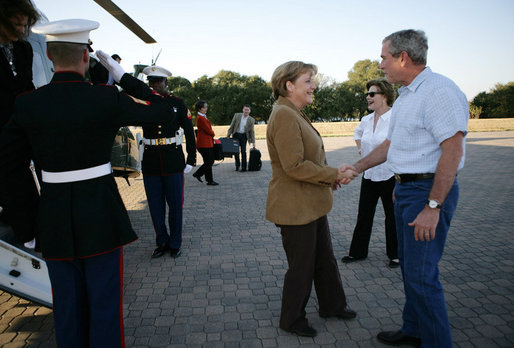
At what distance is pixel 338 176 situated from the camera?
8.60 ft

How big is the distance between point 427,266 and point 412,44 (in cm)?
150

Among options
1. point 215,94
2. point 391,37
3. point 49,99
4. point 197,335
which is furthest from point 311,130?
point 215,94

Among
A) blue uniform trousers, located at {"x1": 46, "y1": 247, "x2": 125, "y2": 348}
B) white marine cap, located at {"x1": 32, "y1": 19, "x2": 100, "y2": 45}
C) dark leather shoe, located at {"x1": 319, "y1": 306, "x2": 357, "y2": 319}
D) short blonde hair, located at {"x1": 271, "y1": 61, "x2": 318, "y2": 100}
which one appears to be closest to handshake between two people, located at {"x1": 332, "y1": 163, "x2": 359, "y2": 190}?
short blonde hair, located at {"x1": 271, "y1": 61, "x2": 318, "y2": 100}

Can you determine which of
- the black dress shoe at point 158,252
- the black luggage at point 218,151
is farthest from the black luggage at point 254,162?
the black dress shoe at point 158,252

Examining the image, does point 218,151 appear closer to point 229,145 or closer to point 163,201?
point 229,145

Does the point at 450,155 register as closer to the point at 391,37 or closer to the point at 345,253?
the point at 391,37

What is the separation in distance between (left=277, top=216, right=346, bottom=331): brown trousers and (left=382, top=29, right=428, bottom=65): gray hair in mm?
1404

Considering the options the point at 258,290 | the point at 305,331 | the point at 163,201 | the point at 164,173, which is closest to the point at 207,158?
the point at 163,201

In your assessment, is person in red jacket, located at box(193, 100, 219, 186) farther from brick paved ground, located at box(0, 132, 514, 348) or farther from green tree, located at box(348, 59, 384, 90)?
green tree, located at box(348, 59, 384, 90)

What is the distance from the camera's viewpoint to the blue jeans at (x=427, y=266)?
7.50 ft

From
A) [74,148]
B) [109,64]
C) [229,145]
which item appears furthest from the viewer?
[229,145]

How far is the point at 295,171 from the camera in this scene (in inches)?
98.7

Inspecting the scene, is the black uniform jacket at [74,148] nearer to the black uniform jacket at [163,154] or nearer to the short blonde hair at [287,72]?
the short blonde hair at [287,72]

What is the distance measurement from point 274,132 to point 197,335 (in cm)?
181
